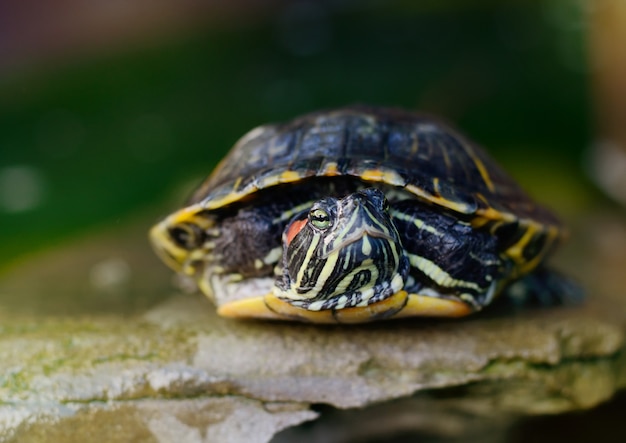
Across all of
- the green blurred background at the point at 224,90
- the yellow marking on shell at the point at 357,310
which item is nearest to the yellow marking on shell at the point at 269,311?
the yellow marking on shell at the point at 357,310

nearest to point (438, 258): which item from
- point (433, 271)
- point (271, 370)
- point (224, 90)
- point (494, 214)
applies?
point (433, 271)

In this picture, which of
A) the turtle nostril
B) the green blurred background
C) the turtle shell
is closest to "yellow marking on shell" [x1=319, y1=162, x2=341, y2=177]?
the turtle shell

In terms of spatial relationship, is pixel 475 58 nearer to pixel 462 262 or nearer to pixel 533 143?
pixel 533 143

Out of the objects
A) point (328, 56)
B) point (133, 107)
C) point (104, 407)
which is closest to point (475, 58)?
point (328, 56)

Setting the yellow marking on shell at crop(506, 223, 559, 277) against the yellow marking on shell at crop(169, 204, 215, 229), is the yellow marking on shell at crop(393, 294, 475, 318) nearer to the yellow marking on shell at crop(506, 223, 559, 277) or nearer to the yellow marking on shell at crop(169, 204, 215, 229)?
the yellow marking on shell at crop(506, 223, 559, 277)

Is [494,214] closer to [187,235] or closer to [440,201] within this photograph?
[440,201]
